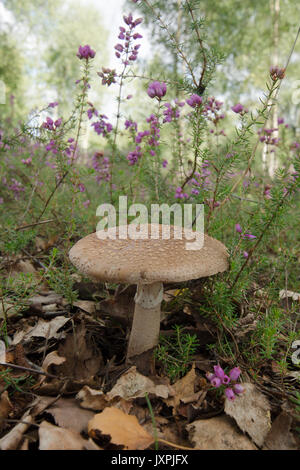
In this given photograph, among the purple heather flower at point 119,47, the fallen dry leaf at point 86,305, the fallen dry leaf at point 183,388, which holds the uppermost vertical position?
the purple heather flower at point 119,47

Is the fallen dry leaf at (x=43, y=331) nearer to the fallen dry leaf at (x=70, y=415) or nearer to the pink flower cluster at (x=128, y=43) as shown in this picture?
the fallen dry leaf at (x=70, y=415)

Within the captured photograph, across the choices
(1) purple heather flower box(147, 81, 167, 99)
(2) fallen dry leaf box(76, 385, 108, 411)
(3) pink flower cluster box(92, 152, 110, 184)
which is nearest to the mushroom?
(2) fallen dry leaf box(76, 385, 108, 411)

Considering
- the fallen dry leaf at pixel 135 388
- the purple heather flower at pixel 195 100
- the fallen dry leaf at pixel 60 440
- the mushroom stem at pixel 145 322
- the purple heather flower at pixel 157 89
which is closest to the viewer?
the fallen dry leaf at pixel 60 440

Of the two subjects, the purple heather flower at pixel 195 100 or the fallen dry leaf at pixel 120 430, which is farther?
the purple heather flower at pixel 195 100

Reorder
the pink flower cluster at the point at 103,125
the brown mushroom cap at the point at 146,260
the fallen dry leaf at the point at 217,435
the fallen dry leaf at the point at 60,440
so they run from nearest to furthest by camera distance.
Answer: the fallen dry leaf at the point at 60,440
the fallen dry leaf at the point at 217,435
the brown mushroom cap at the point at 146,260
the pink flower cluster at the point at 103,125

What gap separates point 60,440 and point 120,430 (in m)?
0.26

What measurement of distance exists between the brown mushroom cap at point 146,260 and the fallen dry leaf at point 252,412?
2.22 ft

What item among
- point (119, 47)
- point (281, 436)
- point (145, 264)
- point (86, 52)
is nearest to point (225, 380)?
point (281, 436)

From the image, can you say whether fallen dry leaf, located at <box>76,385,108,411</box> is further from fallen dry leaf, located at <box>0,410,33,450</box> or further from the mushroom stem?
the mushroom stem

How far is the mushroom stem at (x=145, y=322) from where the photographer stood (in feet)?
6.24

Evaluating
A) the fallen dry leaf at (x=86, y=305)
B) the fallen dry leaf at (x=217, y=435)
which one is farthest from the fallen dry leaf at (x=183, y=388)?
the fallen dry leaf at (x=86, y=305)

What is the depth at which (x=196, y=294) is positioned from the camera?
2.23m

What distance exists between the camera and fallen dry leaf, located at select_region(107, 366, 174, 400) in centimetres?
156
